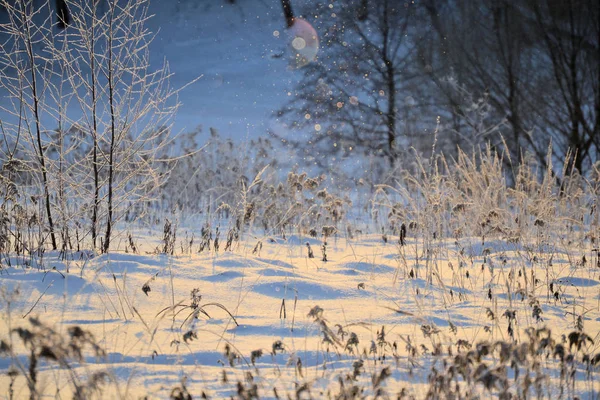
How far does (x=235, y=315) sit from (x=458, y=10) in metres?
11.8

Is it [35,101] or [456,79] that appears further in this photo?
[456,79]

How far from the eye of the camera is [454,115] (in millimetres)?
12828

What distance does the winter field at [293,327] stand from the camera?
175cm

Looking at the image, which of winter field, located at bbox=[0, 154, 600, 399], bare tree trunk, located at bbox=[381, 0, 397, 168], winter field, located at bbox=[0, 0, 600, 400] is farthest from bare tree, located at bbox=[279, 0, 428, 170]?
winter field, located at bbox=[0, 154, 600, 399]

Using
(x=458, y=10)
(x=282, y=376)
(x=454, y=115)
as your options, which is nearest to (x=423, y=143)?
(x=454, y=115)

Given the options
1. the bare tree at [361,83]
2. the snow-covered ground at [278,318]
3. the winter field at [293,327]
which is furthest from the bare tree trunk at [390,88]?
the snow-covered ground at [278,318]

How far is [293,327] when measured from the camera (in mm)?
2561

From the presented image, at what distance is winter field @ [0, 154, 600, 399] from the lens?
1748 millimetres

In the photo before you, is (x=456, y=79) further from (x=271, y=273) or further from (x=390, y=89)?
(x=271, y=273)

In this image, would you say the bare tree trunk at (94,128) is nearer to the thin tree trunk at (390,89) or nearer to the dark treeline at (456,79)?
Answer: the dark treeline at (456,79)

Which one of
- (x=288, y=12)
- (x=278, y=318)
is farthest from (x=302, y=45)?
(x=278, y=318)

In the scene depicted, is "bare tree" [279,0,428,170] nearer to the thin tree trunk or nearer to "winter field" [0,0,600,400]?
the thin tree trunk

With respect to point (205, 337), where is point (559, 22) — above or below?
above

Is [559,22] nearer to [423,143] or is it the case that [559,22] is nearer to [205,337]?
[423,143]
